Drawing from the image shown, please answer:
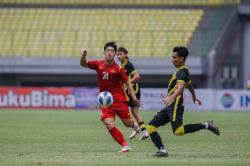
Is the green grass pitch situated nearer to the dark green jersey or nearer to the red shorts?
the red shorts

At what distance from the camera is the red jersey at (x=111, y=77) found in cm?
1552

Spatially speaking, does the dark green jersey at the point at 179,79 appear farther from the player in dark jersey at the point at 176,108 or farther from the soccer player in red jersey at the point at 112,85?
the soccer player in red jersey at the point at 112,85

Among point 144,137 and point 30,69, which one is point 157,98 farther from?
→ point 144,137

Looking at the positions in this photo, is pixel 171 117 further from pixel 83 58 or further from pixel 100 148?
pixel 100 148

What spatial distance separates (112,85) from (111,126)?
0.84 m

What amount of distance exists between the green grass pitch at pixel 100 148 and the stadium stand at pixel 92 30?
20808mm

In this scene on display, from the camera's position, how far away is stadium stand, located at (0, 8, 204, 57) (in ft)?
147

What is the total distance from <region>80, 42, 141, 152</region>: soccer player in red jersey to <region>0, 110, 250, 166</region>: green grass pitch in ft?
1.46

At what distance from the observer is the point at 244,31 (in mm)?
46531

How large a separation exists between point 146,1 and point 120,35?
13.2 feet

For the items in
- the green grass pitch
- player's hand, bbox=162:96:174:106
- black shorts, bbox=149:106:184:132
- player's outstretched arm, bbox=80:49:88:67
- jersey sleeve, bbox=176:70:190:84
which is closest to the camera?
the green grass pitch

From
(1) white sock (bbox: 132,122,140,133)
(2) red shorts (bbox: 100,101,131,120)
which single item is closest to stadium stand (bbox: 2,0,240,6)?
(1) white sock (bbox: 132,122,140,133)

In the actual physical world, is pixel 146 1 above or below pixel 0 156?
above

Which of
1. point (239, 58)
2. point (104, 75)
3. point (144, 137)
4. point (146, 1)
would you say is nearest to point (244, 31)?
point (239, 58)
